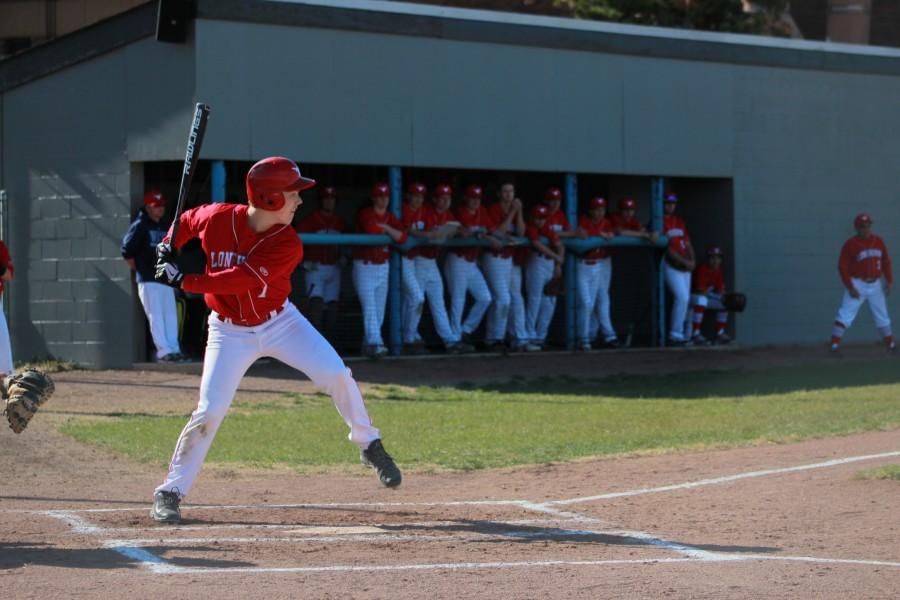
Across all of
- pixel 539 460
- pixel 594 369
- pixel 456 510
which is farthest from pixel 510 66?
pixel 456 510

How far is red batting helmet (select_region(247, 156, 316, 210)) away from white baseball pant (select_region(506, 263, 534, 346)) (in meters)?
10.7

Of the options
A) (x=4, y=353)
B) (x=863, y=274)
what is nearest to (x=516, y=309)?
(x=863, y=274)

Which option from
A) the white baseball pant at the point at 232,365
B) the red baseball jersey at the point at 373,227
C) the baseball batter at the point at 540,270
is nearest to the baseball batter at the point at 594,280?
the baseball batter at the point at 540,270

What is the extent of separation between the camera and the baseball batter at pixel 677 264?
1891 centimetres

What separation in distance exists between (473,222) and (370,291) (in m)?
1.78

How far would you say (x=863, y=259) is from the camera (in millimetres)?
18250

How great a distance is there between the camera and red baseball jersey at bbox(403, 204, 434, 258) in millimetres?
16719

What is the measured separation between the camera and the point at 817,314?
21.1 m

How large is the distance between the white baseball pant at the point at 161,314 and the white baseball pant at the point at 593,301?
584cm

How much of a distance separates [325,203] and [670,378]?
4874 mm

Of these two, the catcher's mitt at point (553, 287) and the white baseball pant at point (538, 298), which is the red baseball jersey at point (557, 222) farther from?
the catcher's mitt at point (553, 287)

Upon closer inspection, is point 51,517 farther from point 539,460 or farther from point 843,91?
point 843,91

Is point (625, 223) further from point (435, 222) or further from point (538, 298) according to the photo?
point (435, 222)

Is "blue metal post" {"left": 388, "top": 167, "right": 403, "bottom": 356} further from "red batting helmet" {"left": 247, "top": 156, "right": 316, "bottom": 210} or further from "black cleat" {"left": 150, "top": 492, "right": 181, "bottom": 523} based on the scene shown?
"black cleat" {"left": 150, "top": 492, "right": 181, "bottom": 523}
